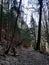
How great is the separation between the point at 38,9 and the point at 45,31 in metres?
3.18

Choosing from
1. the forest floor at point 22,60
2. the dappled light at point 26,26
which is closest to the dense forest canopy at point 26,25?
the dappled light at point 26,26

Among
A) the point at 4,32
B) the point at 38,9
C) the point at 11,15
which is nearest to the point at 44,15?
the point at 38,9

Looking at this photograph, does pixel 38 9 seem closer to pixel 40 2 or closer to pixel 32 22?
pixel 40 2

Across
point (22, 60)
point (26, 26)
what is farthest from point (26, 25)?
point (22, 60)

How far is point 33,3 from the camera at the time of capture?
1930cm

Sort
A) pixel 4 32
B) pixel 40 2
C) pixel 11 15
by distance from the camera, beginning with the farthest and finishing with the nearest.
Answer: pixel 4 32, pixel 11 15, pixel 40 2

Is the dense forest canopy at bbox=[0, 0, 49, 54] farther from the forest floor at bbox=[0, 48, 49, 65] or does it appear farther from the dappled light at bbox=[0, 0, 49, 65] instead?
the forest floor at bbox=[0, 48, 49, 65]

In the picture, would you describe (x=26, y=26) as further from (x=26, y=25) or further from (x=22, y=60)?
(x=22, y=60)

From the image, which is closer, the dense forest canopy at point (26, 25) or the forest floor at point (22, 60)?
the forest floor at point (22, 60)

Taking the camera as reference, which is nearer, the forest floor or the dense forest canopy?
the forest floor

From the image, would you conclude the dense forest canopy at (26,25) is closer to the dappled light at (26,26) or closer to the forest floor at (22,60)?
the dappled light at (26,26)

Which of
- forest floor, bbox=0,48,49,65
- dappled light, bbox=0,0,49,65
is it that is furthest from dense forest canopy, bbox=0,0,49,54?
forest floor, bbox=0,48,49,65

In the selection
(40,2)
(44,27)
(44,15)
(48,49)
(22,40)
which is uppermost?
(40,2)

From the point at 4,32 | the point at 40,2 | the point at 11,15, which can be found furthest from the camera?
the point at 4,32
